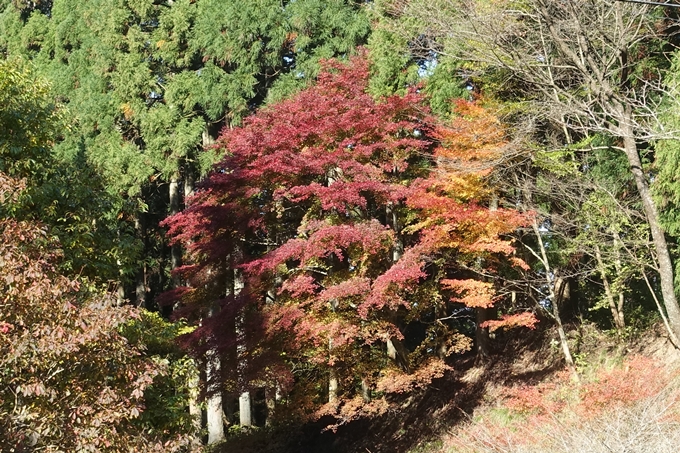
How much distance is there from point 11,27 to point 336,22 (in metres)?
10.8

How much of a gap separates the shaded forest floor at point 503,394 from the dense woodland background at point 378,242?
0.05m

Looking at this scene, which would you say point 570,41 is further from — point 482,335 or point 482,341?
point 482,341

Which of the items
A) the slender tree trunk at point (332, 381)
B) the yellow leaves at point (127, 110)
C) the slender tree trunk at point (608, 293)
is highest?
the yellow leaves at point (127, 110)

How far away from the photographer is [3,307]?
5.00m

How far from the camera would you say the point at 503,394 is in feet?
33.6

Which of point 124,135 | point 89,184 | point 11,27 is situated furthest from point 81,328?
point 11,27

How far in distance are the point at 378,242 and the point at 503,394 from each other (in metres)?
3.18

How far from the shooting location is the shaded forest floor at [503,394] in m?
8.49

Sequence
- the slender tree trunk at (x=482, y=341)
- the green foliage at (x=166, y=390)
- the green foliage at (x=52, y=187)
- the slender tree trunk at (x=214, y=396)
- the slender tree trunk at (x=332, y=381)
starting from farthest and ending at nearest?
the slender tree trunk at (x=482, y=341), the slender tree trunk at (x=214, y=396), the slender tree trunk at (x=332, y=381), the green foliage at (x=52, y=187), the green foliage at (x=166, y=390)

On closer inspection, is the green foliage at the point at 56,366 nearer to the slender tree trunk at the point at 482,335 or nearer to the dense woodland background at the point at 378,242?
the dense woodland background at the point at 378,242

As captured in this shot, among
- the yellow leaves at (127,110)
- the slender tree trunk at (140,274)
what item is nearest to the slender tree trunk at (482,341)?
the slender tree trunk at (140,274)

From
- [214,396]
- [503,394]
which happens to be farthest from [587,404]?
[214,396]

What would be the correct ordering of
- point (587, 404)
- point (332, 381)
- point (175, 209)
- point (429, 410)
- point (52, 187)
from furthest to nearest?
point (175, 209) → point (429, 410) → point (332, 381) → point (52, 187) → point (587, 404)

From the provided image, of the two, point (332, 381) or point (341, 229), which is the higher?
point (341, 229)
